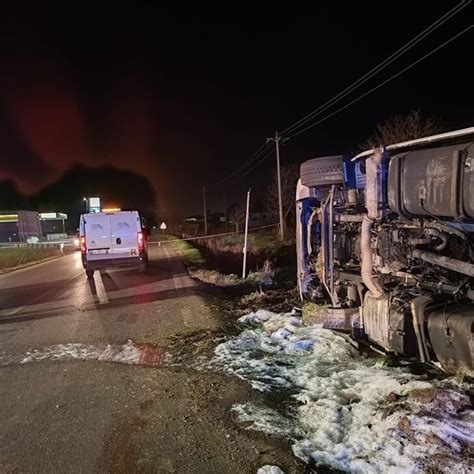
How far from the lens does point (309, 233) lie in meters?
7.98

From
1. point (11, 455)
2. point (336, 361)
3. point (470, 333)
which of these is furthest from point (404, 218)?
point (11, 455)

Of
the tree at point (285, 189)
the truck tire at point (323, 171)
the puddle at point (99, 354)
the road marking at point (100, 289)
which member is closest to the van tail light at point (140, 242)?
the road marking at point (100, 289)

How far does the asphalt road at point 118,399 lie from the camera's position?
12.4 ft

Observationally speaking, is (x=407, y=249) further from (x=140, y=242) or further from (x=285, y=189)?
(x=285, y=189)

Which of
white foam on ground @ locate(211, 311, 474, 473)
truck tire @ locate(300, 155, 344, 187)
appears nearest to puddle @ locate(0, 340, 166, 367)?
white foam on ground @ locate(211, 311, 474, 473)

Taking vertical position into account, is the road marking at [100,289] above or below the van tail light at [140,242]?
below

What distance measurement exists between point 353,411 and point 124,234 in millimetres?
13030

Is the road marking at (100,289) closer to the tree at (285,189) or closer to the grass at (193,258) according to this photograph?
the grass at (193,258)

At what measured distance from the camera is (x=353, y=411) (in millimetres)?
4324

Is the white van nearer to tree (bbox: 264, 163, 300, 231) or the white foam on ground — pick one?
the white foam on ground

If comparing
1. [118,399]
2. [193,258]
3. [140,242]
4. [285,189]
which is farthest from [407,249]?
[285,189]

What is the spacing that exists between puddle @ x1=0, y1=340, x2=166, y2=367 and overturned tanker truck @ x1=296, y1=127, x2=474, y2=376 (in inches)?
91.1

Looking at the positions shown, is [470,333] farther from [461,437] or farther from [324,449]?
[324,449]

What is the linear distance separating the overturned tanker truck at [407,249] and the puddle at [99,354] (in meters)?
2.31
